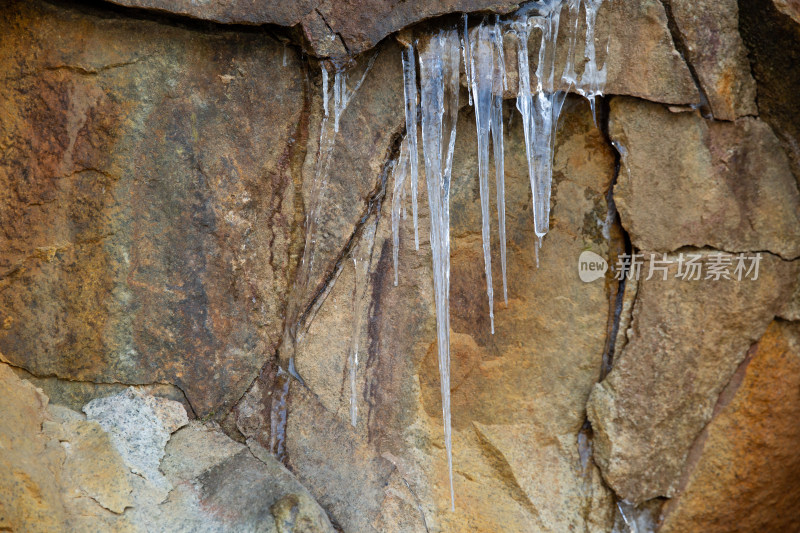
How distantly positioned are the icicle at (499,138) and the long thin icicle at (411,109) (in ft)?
0.95

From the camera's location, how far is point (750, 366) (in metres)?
2.54

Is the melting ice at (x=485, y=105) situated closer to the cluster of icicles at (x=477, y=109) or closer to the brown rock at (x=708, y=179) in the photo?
the cluster of icicles at (x=477, y=109)

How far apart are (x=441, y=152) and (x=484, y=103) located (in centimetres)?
24

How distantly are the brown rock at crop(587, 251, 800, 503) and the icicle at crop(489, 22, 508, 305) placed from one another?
54 cm

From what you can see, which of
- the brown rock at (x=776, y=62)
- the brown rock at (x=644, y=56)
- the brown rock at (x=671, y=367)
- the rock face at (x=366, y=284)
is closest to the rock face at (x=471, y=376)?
the rock face at (x=366, y=284)

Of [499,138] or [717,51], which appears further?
[499,138]

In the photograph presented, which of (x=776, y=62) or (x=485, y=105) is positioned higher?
(x=776, y=62)

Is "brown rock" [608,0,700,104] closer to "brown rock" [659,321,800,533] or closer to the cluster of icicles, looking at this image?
the cluster of icicles

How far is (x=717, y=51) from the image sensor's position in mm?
2389

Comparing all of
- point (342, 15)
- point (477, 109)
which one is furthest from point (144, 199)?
point (477, 109)

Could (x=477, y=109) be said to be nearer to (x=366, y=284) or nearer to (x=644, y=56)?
(x=644, y=56)

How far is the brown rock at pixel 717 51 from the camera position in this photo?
2.37m

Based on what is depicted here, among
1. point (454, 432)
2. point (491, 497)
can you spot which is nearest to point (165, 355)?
point (454, 432)

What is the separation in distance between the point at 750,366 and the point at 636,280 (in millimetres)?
532
